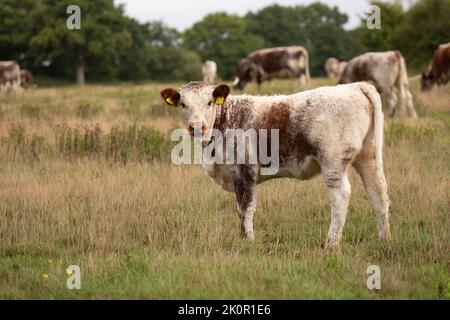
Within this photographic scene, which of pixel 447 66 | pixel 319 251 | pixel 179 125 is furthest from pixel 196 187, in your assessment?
pixel 447 66

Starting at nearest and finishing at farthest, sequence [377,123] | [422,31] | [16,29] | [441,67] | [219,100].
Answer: [377,123] < [219,100] < [441,67] < [422,31] < [16,29]

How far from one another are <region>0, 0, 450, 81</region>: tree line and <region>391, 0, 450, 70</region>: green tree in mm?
47

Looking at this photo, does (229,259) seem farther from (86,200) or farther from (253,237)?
(86,200)

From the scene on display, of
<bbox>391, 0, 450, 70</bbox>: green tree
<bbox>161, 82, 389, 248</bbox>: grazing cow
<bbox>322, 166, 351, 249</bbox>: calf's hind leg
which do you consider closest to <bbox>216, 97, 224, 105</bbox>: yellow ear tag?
<bbox>161, 82, 389, 248</bbox>: grazing cow

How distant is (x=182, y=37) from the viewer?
7775 centimetres

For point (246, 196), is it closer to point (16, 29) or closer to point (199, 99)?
point (199, 99)

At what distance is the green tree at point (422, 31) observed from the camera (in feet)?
93.1

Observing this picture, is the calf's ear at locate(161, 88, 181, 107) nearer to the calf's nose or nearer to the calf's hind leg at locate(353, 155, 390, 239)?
the calf's nose

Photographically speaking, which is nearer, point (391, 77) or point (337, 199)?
point (337, 199)

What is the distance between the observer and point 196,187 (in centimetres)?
869

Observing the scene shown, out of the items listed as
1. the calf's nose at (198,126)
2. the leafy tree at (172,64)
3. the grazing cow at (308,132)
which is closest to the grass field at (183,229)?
the grazing cow at (308,132)

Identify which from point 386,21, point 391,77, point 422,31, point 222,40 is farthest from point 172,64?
point 391,77

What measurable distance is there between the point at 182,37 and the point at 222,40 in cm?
673

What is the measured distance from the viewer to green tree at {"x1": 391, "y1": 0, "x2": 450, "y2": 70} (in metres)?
28.4
